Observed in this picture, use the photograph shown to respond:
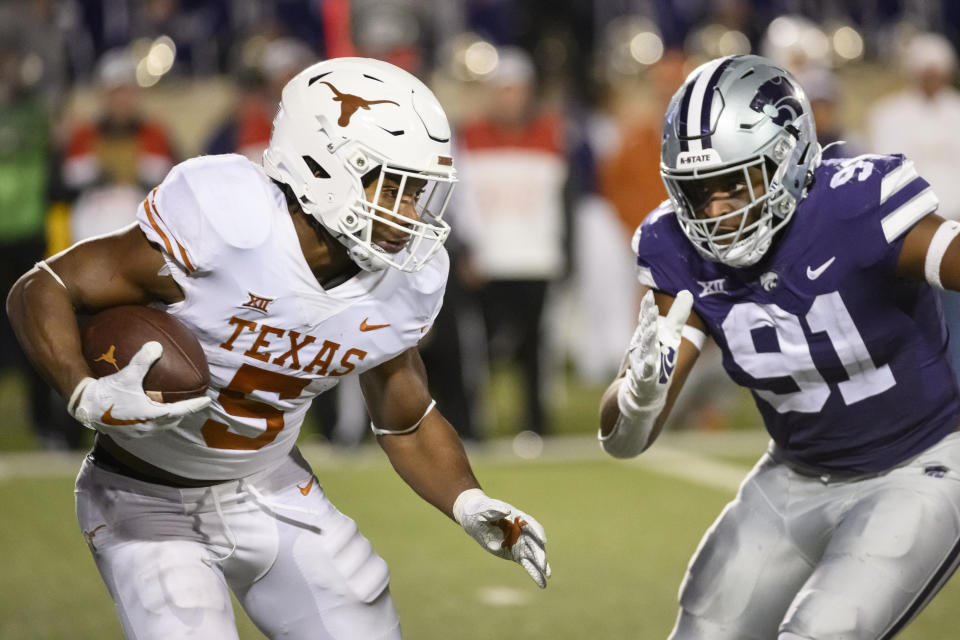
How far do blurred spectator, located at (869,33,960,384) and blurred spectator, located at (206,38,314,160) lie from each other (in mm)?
3186

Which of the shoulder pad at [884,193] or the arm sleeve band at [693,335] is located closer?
the shoulder pad at [884,193]

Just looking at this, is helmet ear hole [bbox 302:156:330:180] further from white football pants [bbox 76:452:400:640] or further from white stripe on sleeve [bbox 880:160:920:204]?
white stripe on sleeve [bbox 880:160:920:204]

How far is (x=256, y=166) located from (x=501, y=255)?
14.2ft

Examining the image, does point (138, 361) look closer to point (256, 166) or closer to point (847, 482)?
point (256, 166)

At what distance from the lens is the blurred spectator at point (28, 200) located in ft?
24.0

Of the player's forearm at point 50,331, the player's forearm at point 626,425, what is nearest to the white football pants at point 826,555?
the player's forearm at point 626,425

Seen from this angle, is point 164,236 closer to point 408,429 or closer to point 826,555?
point 408,429

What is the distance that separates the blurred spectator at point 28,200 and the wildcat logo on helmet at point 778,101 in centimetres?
514

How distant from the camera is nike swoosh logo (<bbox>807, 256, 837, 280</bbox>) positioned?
292 cm

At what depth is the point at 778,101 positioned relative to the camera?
118 inches

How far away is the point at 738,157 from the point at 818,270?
300 millimetres

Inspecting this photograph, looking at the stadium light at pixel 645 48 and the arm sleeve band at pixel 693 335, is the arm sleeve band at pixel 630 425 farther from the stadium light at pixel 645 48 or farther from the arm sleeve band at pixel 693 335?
the stadium light at pixel 645 48

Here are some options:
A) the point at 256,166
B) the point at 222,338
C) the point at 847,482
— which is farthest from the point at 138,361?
the point at 847,482

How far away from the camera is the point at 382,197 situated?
278cm
